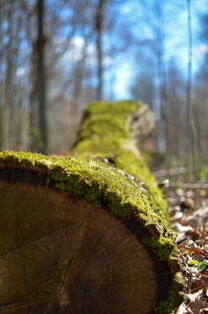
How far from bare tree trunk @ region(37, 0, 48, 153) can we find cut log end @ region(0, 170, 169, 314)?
8.31 metres

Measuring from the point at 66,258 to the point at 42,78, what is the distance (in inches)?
361

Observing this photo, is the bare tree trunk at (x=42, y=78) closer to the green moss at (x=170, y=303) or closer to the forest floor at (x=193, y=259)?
the forest floor at (x=193, y=259)

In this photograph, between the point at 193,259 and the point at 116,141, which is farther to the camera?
the point at 116,141

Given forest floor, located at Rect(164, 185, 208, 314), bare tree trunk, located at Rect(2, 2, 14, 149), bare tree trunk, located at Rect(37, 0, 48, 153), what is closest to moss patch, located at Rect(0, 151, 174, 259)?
forest floor, located at Rect(164, 185, 208, 314)

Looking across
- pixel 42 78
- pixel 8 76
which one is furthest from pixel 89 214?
pixel 8 76

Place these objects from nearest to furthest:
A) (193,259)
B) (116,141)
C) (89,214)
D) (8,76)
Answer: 1. (89,214)
2. (193,259)
3. (116,141)
4. (8,76)

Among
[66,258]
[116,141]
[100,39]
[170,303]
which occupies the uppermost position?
[100,39]

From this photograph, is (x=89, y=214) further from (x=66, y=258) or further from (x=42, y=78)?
(x=42, y=78)

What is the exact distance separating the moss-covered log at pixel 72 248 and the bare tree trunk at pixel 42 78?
27.2 ft

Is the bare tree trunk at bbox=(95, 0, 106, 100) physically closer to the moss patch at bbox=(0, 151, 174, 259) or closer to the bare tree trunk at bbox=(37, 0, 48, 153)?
the bare tree trunk at bbox=(37, 0, 48, 153)

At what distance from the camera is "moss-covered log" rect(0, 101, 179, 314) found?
6.38 ft

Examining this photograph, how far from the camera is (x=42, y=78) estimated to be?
10.5 m

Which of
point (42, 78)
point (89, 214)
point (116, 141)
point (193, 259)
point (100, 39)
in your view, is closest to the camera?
point (89, 214)

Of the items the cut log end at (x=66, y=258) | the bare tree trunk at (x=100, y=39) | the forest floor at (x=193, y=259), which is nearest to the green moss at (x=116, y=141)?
the forest floor at (x=193, y=259)
